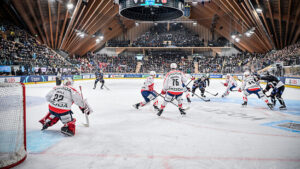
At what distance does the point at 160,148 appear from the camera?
11.9 ft

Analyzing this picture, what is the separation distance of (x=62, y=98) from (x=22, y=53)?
18.3m

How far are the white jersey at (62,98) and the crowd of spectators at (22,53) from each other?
14.5 m

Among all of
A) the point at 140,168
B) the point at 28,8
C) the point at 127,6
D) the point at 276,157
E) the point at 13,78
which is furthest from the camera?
the point at 28,8

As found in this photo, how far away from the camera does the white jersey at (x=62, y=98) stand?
4297 mm

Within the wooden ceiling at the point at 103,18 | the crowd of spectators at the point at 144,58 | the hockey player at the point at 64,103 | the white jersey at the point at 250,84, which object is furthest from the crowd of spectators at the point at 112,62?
the hockey player at the point at 64,103

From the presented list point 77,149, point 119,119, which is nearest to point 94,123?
point 119,119

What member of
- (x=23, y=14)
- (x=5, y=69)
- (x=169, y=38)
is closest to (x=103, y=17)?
(x=23, y=14)

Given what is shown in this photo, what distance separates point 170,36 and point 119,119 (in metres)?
40.8

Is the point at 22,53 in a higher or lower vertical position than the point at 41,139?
higher

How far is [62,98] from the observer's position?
430 centimetres

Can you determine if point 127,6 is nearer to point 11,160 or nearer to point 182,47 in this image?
point 11,160

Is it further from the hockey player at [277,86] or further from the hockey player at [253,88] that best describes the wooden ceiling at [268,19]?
the hockey player at [253,88]

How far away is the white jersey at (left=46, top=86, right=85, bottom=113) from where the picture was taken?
430 centimetres

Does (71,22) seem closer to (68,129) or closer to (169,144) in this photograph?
(68,129)
